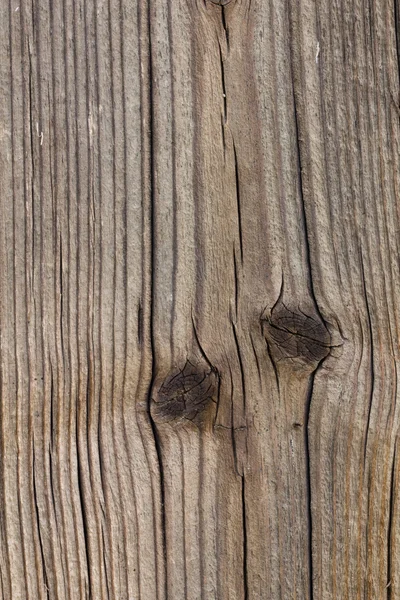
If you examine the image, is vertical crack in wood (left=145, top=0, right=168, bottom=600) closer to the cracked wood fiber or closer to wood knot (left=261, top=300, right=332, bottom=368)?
the cracked wood fiber

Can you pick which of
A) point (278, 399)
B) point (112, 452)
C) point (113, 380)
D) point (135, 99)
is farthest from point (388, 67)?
point (112, 452)

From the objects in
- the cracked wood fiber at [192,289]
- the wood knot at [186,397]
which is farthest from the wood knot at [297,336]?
the wood knot at [186,397]

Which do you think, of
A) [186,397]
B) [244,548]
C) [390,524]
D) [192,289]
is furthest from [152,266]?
[390,524]

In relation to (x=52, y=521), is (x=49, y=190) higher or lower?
higher

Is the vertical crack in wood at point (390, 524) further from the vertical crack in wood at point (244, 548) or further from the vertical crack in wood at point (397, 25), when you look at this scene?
the vertical crack in wood at point (397, 25)

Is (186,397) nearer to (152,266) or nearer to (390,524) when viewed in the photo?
(152,266)

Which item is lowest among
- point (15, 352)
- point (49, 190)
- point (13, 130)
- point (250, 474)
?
point (250, 474)

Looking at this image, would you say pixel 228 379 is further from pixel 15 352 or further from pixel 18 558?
pixel 18 558
